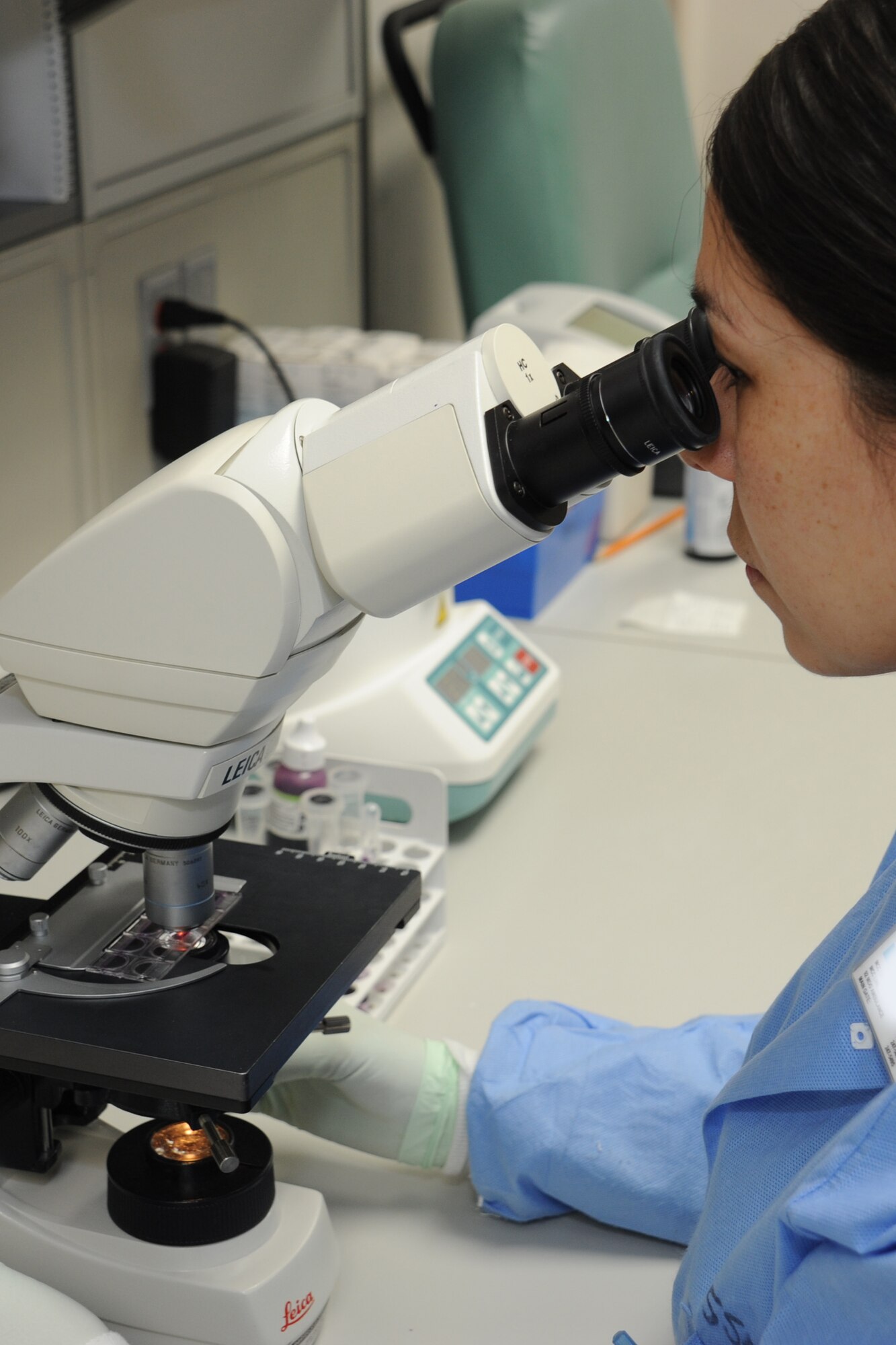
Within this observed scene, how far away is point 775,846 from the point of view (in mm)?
1403

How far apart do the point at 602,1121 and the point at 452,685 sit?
0.60m

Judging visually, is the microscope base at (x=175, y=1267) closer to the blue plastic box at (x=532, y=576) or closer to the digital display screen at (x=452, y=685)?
the digital display screen at (x=452, y=685)

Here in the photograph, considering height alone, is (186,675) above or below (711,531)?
above

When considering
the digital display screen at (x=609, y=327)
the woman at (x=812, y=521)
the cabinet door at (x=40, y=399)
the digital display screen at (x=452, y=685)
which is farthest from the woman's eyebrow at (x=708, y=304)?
the digital display screen at (x=609, y=327)

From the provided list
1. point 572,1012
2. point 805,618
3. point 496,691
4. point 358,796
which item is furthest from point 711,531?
point 805,618

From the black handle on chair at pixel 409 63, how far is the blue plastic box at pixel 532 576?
76cm

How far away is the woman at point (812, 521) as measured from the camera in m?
0.61

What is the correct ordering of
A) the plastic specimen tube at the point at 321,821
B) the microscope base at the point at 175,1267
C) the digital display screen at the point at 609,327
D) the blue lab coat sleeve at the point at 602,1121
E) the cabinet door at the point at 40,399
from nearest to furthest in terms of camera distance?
the microscope base at the point at 175,1267, the blue lab coat sleeve at the point at 602,1121, the plastic specimen tube at the point at 321,821, the cabinet door at the point at 40,399, the digital display screen at the point at 609,327

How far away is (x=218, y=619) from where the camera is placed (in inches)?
28.3

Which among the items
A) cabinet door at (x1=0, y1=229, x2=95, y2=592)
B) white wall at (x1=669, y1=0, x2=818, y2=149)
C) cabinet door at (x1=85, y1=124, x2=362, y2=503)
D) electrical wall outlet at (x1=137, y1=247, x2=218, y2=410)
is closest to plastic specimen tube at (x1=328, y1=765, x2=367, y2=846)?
cabinet door at (x1=0, y1=229, x2=95, y2=592)

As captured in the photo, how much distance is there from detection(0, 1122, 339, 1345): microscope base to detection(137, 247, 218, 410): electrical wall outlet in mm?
1150

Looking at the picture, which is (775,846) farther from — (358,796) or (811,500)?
(811,500)

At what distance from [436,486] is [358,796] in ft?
2.21

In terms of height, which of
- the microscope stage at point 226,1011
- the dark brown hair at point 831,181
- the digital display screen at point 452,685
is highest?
the dark brown hair at point 831,181
